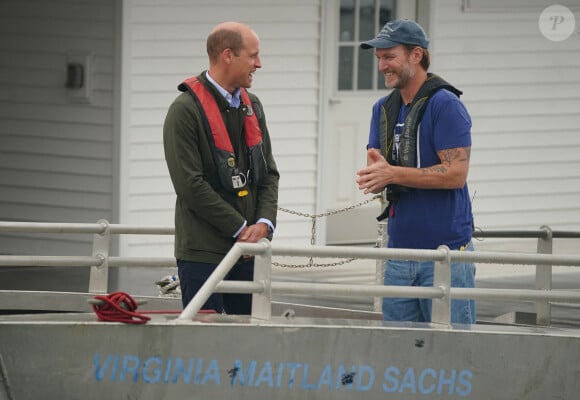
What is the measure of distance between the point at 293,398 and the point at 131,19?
272 inches

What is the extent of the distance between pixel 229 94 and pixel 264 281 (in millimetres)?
1189

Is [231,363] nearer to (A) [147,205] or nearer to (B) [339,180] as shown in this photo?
(A) [147,205]

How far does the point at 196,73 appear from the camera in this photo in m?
12.5

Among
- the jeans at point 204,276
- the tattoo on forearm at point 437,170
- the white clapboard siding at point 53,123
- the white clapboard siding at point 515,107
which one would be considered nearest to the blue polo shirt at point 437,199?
the tattoo on forearm at point 437,170

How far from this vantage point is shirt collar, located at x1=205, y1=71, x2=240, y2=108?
659 cm

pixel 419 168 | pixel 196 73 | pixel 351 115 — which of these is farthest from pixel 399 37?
pixel 351 115

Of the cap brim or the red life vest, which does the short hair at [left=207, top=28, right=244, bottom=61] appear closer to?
the red life vest

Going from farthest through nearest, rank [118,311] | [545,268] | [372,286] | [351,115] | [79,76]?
[351,115] < [79,76] < [545,268] < [372,286] < [118,311]

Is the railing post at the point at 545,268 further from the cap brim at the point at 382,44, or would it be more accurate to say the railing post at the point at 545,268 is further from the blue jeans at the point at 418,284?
the cap brim at the point at 382,44

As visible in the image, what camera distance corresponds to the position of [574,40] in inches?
556

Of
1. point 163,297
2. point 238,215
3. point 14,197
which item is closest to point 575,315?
point 163,297

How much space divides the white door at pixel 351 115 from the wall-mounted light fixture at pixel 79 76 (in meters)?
2.61

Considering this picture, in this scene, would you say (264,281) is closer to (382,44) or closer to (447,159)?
(447,159)

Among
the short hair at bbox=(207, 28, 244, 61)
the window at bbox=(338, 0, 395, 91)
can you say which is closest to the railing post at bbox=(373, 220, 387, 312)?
the short hair at bbox=(207, 28, 244, 61)
